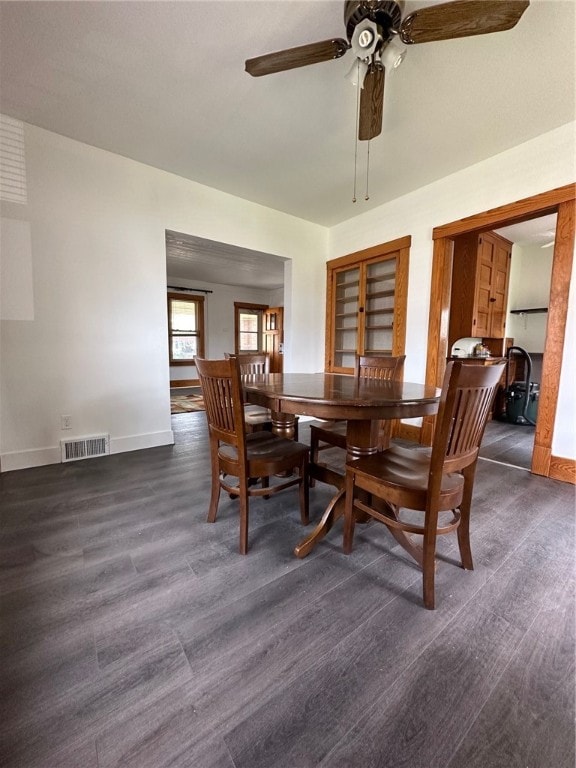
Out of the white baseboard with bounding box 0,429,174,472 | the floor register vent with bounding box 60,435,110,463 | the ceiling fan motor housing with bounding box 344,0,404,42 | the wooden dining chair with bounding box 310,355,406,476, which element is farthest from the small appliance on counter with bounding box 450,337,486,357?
the floor register vent with bounding box 60,435,110,463

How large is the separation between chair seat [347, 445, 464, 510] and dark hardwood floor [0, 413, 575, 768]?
16.6 inches

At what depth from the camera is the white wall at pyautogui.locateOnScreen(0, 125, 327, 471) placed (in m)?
2.41

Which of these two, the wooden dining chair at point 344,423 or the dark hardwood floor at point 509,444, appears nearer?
the wooden dining chair at point 344,423

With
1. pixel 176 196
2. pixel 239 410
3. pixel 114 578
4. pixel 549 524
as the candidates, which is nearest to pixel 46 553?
pixel 114 578

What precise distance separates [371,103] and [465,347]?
3.07 meters

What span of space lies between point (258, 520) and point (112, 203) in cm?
299

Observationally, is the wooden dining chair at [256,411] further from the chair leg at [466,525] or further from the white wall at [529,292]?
the white wall at [529,292]

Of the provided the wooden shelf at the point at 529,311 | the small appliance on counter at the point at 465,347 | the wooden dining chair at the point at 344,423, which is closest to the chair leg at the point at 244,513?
the wooden dining chair at the point at 344,423

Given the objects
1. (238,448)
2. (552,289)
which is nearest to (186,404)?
(238,448)

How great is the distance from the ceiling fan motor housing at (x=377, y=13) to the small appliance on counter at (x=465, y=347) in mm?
3254

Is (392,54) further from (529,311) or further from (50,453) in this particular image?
(529,311)

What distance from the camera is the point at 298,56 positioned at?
144cm

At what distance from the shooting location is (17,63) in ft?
5.95

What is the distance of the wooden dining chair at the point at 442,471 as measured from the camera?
106cm
